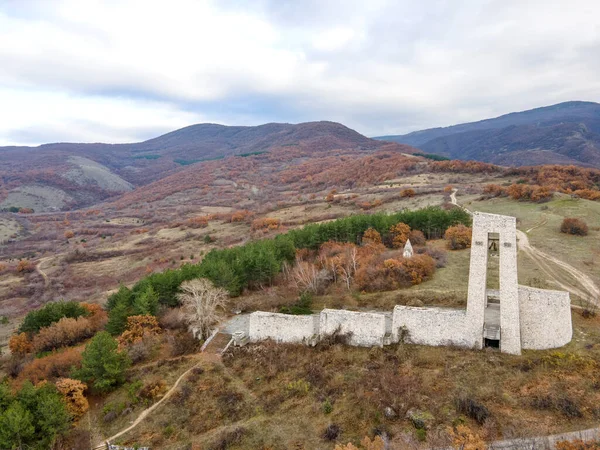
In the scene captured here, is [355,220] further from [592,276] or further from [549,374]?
[549,374]

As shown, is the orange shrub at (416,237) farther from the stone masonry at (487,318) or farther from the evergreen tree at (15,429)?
the evergreen tree at (15,429)

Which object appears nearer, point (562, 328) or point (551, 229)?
point (562, 328)

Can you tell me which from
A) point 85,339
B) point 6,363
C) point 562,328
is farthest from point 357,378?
point 6,363

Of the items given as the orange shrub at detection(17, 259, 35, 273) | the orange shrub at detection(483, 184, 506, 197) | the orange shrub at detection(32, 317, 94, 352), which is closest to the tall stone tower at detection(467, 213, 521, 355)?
the orange shrub at detection(32, 317, 94, 352)

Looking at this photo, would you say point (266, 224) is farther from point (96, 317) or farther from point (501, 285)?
point (501, 285)

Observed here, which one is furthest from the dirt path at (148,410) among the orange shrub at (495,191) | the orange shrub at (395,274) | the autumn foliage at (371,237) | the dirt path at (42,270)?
the orange shrub at (495,191)

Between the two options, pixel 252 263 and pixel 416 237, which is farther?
pixel 416 237

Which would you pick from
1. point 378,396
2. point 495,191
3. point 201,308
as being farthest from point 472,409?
point 495,191
